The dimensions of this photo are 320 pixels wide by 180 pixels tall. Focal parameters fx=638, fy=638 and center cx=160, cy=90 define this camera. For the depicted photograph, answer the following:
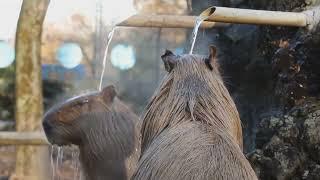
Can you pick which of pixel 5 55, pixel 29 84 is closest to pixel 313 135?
pixel 29 84

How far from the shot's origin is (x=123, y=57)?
55.0 ft

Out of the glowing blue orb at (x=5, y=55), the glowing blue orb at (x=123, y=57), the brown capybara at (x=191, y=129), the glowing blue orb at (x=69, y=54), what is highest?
the brown capybara at (x=191, y=129)

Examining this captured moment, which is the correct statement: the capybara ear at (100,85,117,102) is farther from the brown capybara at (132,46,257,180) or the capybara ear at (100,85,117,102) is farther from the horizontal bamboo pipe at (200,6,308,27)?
the brown capybara at (132,46,257,180)

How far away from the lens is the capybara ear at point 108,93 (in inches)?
178

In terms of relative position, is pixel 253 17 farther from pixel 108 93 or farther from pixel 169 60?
pixel 169 60

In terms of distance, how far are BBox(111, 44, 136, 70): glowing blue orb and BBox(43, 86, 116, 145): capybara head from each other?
11266mm

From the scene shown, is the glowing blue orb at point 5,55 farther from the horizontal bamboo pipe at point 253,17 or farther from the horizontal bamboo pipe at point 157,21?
the horizontal bamboo pipe at point 253,17

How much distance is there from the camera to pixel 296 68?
4.86 metres

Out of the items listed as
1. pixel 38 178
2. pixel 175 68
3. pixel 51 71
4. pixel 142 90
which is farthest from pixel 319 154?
→ pixel 51 71

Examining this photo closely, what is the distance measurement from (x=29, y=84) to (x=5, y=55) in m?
6.16

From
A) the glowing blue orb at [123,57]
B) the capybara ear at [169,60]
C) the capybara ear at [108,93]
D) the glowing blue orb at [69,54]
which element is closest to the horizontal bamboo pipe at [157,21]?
the capybara ear at [108,93]

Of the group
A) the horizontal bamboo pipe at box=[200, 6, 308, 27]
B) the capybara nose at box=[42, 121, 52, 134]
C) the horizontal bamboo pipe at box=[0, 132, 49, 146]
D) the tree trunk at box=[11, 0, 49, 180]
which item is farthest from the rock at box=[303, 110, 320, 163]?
the tree trunk at box=[11, 0, 49, 180]

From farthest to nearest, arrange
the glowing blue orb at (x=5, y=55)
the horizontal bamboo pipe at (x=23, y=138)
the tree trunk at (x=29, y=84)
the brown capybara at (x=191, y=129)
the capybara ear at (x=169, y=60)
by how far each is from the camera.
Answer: the glowing blue orb at (x=5, y=55)
the tree trunk at (x=29, y=84)
the horizontal bamboo pipe at (x=23, y=138)
the capybara ear at (x=169, y=60)
the brown capybara at (x=191, y=129)

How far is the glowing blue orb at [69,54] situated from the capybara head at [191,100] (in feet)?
49.3
